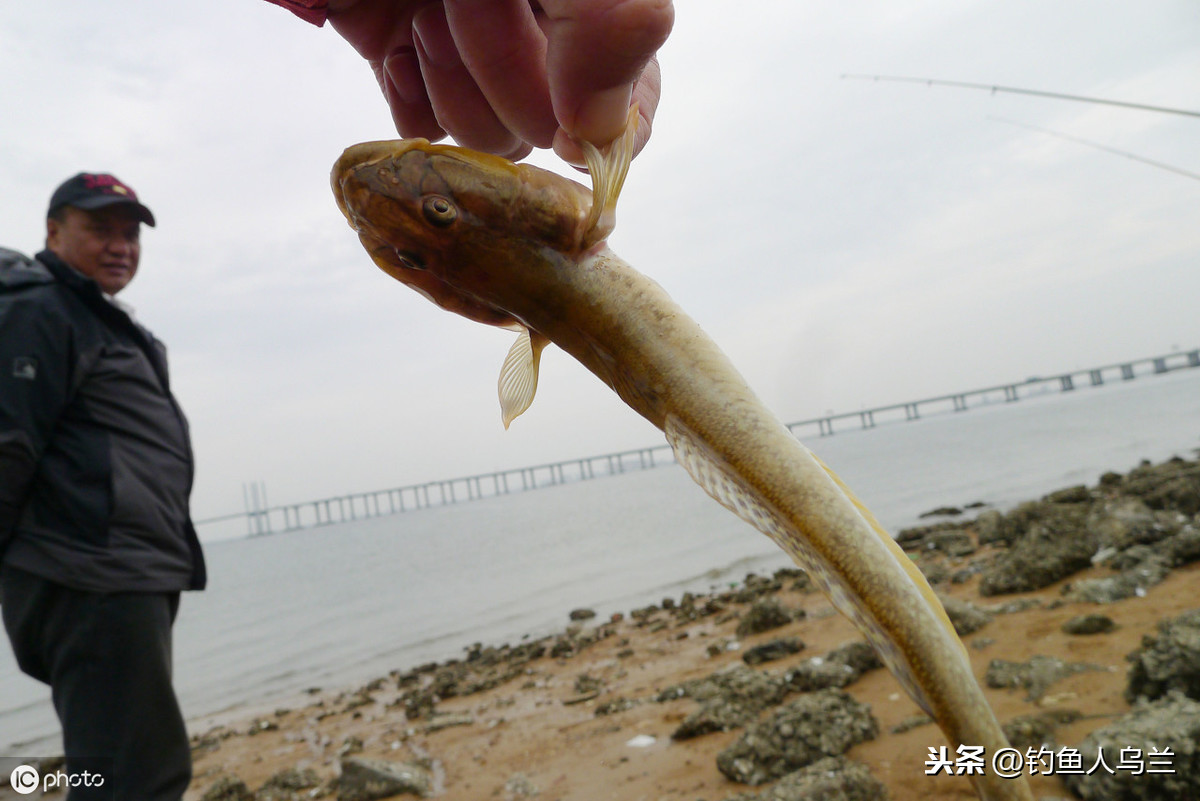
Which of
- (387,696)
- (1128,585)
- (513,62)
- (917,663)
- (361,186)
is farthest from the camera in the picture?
(387,696)

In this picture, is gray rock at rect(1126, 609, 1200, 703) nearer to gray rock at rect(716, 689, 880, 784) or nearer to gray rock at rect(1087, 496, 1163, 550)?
gray rock at rect(716, 689, 880, 784)

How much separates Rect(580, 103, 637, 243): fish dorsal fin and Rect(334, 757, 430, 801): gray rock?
6.51 m

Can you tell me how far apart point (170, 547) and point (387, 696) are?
9.61 meters

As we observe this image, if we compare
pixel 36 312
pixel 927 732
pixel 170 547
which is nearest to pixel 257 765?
pixel 170 547

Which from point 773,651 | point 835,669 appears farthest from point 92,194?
→ point 773,651

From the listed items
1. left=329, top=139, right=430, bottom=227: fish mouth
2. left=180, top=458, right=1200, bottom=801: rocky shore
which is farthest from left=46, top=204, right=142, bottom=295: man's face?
left=180, top=458, right=1200, bottom=801: rocky shore

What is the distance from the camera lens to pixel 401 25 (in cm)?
211

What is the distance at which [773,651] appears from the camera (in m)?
7.81

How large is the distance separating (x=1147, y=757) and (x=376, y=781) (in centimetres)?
606

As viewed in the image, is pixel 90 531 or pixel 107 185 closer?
pixel 90 531

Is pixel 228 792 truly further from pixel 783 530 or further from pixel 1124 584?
pixel 1124 584

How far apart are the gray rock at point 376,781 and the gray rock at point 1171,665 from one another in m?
5.79

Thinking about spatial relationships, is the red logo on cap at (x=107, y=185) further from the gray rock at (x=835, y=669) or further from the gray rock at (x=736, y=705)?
the gray rock at (x=835, y=669)

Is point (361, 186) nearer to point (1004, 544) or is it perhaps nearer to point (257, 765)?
point (257, 765)
